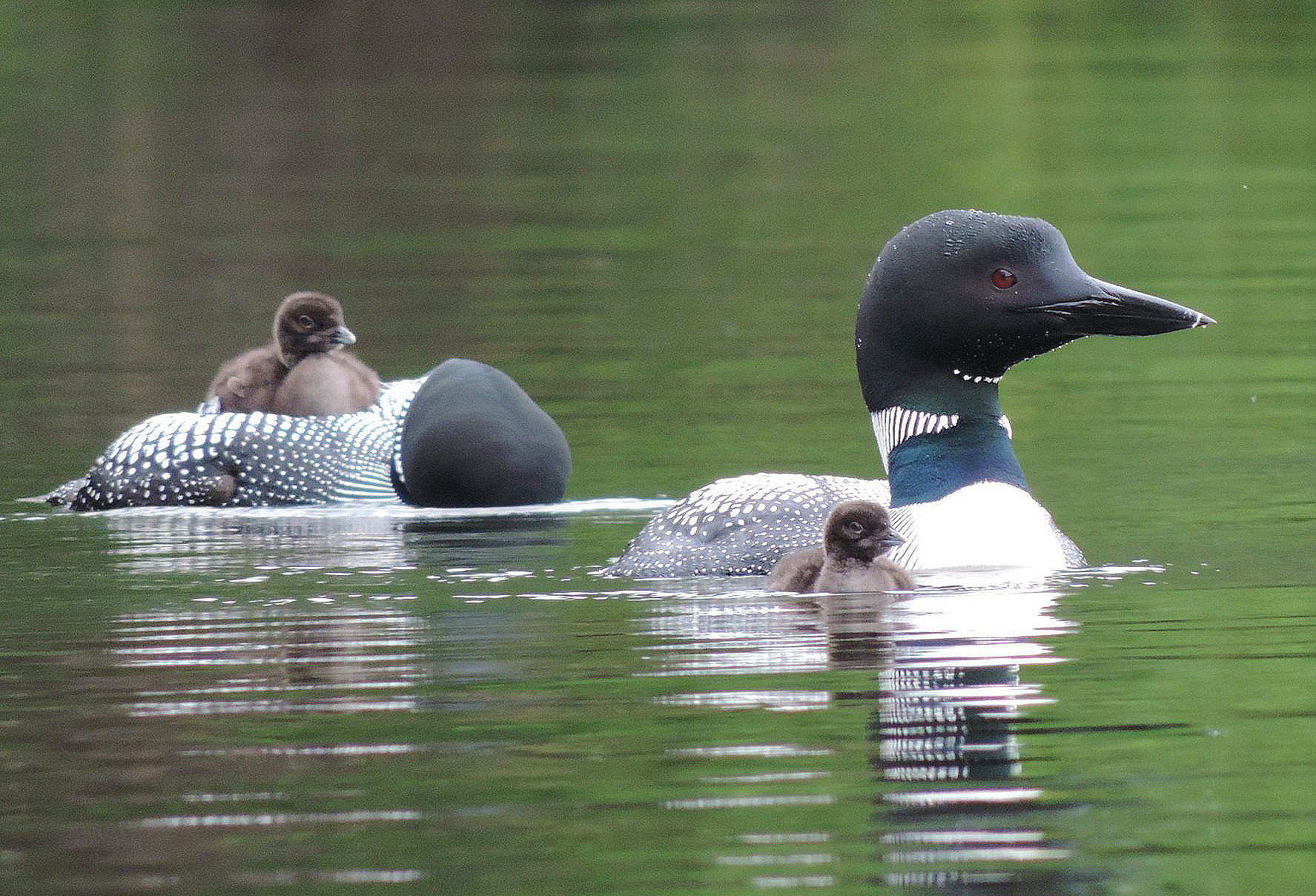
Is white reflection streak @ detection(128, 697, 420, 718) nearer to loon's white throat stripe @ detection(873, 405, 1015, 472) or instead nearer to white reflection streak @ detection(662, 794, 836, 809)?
white reflection streak @ detection(662, 794, 836, 809)

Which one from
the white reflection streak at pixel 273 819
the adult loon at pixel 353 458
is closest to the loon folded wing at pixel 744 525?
the adult loon at pixel 353 458

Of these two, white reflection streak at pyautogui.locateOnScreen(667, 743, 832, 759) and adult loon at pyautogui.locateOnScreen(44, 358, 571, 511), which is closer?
white reflection streak at pyautogui.locateOnScreen(667, 743, 832, 759)

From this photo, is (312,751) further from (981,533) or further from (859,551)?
(981,533)

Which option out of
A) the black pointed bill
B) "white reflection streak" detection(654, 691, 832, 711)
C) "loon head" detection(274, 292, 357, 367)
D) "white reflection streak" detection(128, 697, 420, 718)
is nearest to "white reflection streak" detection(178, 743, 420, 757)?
"white reflection streak" detection(128, 697, 420, 718)

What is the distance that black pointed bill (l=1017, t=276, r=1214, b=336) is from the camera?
26.3ft

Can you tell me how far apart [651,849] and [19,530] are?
18.2 feet

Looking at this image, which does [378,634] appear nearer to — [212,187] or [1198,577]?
[1198,577]

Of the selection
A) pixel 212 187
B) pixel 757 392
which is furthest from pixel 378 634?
pixel 212 187

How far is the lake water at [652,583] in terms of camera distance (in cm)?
541

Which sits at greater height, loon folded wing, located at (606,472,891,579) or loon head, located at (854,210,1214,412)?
loon head, located at (854,210,1214,412)

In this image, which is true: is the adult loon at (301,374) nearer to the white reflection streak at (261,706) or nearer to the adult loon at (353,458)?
the adult loon at (353,458)

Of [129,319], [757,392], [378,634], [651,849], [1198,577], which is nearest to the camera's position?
[651,849]

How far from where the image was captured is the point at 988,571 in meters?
7.91

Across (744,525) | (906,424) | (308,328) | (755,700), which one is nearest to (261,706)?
(755,700)
